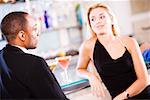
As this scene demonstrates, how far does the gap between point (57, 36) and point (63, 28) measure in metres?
0.16

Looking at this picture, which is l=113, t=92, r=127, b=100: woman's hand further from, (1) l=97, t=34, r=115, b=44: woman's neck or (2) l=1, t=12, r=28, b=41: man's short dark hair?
(2) l=1, t=12, r=28, b=41: man's short dark hair

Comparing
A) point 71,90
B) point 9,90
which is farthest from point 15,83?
point 71,90

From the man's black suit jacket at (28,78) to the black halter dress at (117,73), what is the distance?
1.88 feet

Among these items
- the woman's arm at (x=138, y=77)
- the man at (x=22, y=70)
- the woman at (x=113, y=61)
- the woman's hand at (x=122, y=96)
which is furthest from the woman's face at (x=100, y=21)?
the man at (x=22, y=70)

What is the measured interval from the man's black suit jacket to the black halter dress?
0.57m

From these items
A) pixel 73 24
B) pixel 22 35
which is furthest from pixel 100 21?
pixel 73 24

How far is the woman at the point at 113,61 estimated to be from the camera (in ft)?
5.84

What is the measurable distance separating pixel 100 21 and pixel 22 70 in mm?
739

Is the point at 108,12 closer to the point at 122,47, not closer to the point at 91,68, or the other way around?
the point at 122,47

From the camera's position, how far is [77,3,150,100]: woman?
178 cm

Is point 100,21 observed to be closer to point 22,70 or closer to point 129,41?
point 129,41

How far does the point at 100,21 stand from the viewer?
185 centimetres

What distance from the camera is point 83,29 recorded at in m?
4.45

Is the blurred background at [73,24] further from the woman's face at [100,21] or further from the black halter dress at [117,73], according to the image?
the black halter dress at [117,73]
